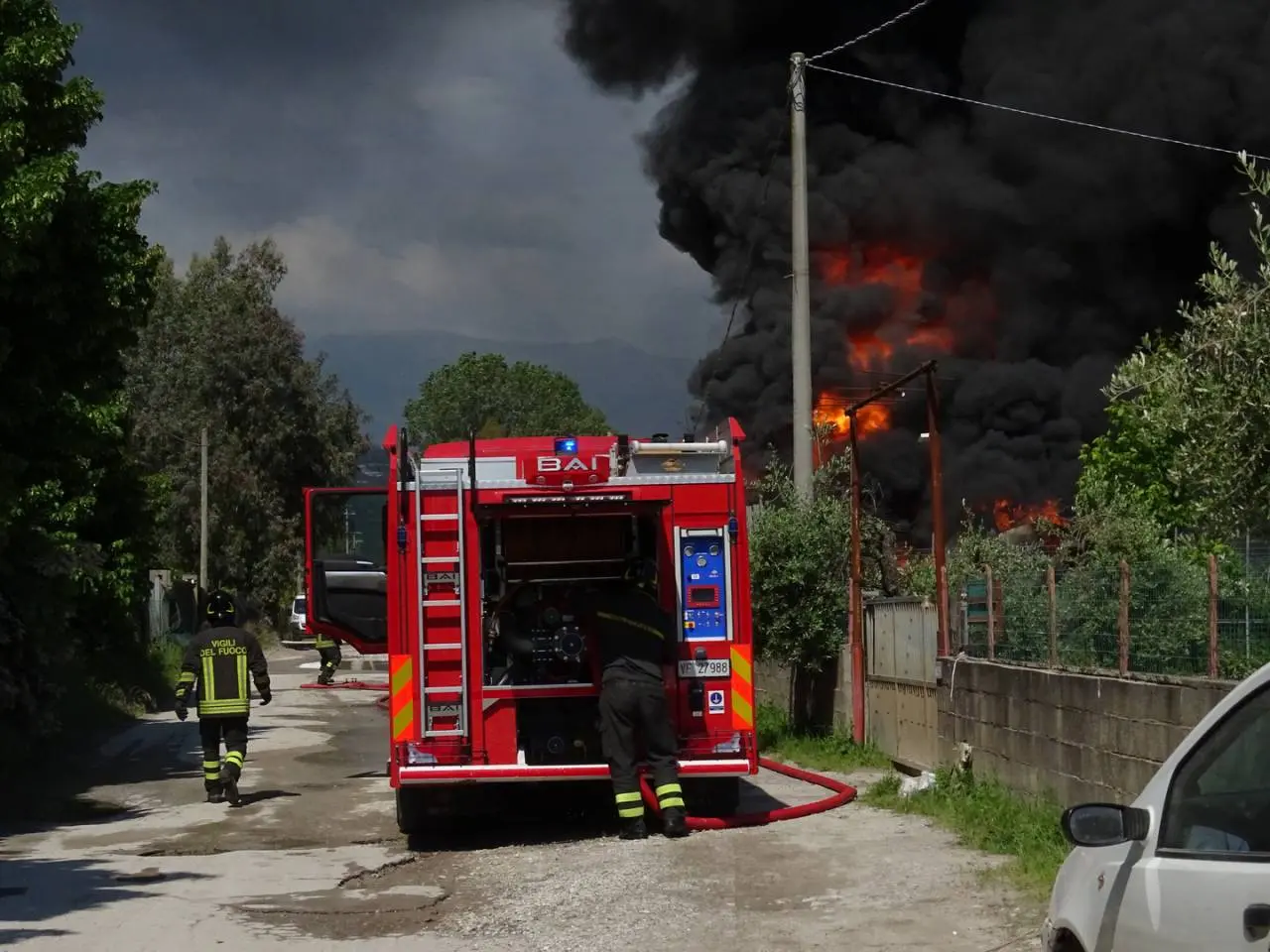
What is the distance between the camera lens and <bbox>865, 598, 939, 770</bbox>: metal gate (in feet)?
43.1

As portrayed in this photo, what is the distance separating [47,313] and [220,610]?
279 centimetres

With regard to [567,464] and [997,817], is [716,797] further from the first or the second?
[567,464]

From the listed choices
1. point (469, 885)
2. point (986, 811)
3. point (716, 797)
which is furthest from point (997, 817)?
point (469, 885)

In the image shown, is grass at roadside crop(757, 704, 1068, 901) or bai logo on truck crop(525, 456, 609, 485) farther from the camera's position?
bai logo on truck crop(525, 456, 609, 485)

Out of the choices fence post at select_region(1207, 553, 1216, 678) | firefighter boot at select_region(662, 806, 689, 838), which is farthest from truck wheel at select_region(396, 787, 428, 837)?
fence post at select_region(1207, 553, 1216, 678)

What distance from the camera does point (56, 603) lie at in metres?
14.6

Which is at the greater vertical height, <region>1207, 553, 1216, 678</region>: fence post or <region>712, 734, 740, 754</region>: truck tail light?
<region>1207, 553, 1216, 678</region>: fence post

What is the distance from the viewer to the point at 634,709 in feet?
34.1

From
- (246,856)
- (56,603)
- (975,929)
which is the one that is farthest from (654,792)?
(56,603)

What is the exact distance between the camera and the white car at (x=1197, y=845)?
11.1 ft

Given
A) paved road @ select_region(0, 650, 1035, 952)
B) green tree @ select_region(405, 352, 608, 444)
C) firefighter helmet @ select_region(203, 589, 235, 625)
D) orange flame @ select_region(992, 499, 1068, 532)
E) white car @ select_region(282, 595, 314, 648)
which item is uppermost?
green tree @ select_region(405, 352, 608, 444)

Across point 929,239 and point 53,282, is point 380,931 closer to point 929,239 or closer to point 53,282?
point 53,282

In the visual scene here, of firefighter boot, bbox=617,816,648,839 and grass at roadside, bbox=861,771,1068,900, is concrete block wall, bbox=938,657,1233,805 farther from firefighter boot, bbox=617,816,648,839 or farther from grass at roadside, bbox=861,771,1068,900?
firefighter boot, bbox=617,816,648,839

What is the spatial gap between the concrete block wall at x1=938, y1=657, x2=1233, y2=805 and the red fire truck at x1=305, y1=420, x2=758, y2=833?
1.76m
